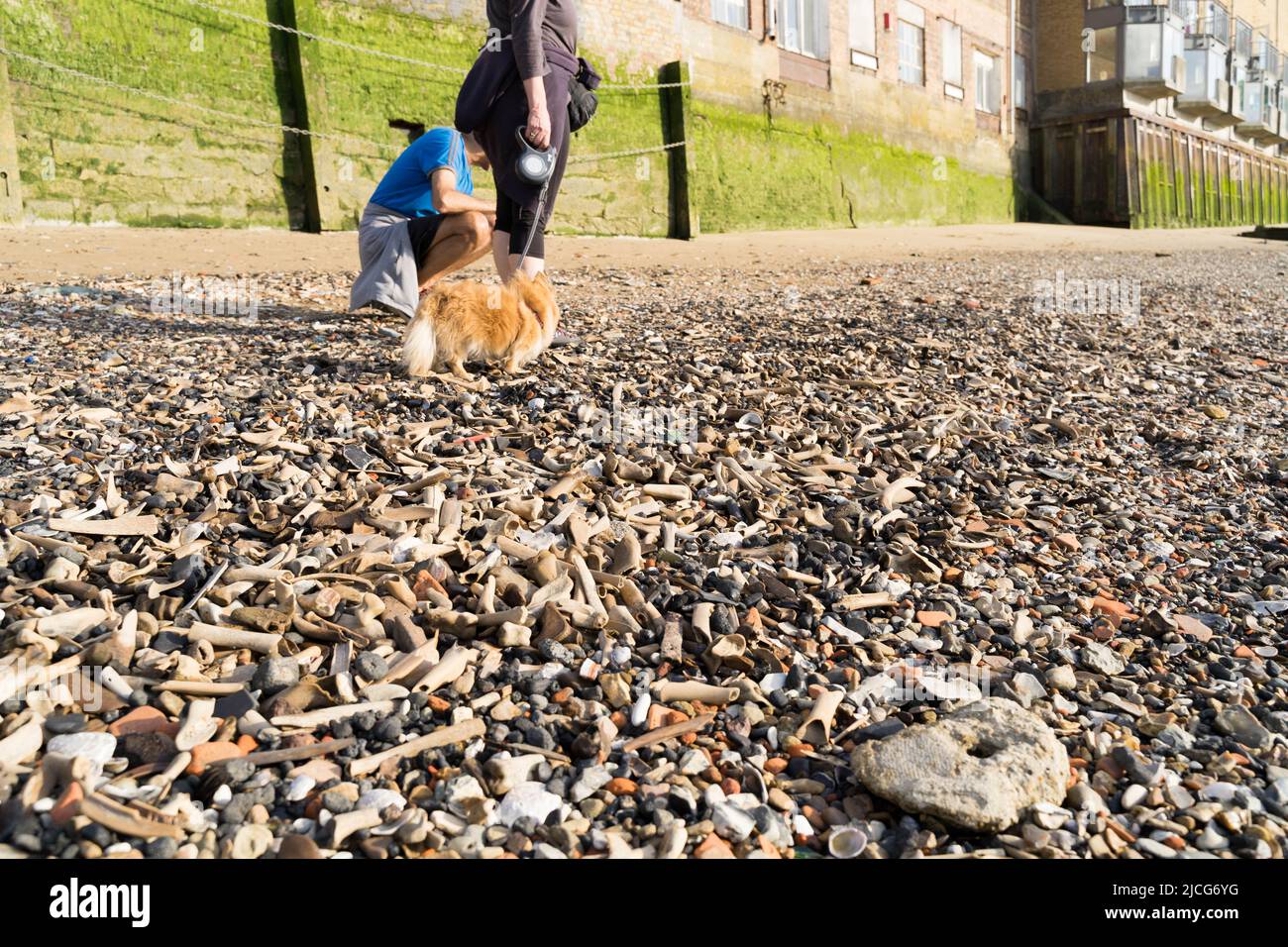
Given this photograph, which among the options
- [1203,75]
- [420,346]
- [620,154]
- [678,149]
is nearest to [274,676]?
[420,346]

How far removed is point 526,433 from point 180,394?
129cm

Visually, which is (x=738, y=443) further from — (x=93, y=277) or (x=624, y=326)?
(x=93, y=277)

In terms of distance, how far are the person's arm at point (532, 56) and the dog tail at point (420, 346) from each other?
2.78 feet

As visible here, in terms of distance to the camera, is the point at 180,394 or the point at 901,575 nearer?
the point at 901,575

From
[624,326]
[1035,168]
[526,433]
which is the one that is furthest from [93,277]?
[1035,168]

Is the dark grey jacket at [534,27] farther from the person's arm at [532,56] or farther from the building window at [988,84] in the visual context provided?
the building window at [988,84]

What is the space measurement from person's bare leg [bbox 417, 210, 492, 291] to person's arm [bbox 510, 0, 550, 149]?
0.89 metres

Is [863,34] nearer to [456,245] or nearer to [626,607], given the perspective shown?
[456,245]

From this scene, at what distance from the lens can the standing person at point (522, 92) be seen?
11.9ft

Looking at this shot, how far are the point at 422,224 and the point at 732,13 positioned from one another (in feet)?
35.8

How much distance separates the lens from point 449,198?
452cm

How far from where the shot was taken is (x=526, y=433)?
10.6ft
